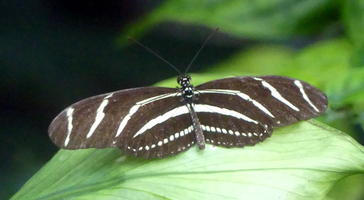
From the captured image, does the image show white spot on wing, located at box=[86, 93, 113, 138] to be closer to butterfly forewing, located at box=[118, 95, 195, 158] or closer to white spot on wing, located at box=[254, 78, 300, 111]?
butterfly forewing, located at box=[118, 95, 195, 158]

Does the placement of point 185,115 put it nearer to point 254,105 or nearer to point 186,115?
point 186,115

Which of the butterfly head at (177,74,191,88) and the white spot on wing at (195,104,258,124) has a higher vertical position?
the butterfly head at (177,74,191,88)

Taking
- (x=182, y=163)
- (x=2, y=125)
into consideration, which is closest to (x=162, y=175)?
(x=182, y=163)

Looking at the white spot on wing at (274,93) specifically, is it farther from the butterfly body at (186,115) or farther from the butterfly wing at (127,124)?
the butterfly wing at (127,124)

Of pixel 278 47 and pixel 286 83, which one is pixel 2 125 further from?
pixel 286 83

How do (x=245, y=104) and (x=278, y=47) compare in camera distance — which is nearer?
(x=245, y=104)

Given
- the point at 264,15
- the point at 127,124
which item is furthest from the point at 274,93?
the point at 264,15

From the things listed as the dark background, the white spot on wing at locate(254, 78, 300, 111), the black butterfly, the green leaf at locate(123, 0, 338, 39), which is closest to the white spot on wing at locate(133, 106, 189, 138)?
the black butterfly

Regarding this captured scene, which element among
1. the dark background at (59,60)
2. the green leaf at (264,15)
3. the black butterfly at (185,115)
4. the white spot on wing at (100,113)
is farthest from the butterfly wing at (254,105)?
the dark background at (59,60)
